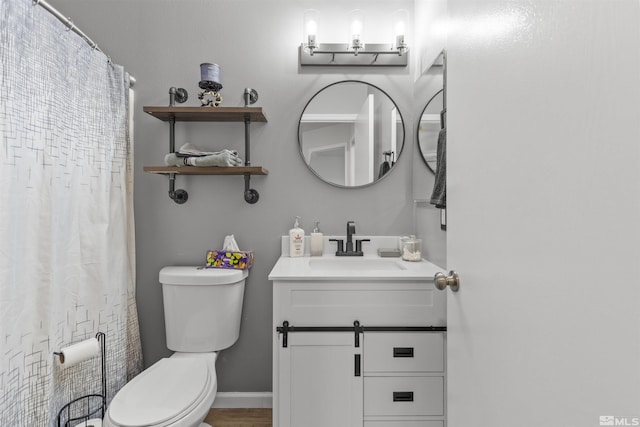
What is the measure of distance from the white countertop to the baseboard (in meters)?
0.80

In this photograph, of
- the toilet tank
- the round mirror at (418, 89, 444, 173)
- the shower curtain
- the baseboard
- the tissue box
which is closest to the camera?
the shower curtain

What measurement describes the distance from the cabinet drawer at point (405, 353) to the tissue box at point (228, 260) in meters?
0.76

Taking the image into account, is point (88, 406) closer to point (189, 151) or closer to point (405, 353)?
point (189, 151)

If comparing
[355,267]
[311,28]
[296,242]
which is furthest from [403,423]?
[311,28]

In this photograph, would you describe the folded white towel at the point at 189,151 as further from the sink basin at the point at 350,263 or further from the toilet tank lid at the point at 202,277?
the sink basin at the point at 350,263

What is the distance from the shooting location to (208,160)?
5.37 feet

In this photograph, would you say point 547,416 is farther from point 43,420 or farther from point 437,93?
point 43,420

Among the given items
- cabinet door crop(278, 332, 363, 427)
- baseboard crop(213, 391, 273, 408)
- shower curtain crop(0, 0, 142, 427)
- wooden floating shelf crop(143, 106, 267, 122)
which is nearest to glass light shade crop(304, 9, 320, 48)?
wooden floating shelf crop(143, 106, 267, 122)

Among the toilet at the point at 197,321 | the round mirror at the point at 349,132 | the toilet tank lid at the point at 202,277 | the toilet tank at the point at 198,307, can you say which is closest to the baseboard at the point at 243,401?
the toilet at the point at 197,321

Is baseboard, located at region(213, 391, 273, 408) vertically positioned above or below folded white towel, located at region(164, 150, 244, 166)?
below

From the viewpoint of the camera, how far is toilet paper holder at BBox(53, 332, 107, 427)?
138cm

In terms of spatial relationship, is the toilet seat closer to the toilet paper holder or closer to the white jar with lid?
the toilet paper holder

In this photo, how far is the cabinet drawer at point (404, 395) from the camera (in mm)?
1358

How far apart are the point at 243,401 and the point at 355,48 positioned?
2039 millimetres
